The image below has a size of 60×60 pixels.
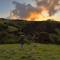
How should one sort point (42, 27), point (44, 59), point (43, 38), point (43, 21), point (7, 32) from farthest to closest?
1. point (43, 21)
2. point (42, 27)
3. point (7, 32)
4. point (43, 38)
5. point (44, 59)

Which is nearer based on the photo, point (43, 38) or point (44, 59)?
point (44, 59)

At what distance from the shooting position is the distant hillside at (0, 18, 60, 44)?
39.3 meters

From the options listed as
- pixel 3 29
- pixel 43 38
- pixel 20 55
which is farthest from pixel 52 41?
pixel 20 55

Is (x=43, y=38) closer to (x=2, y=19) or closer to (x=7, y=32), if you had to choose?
(x=7, y=32)

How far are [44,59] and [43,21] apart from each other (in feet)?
94.2

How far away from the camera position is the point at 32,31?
44.8m

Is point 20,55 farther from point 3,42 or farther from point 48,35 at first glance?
point 48,35

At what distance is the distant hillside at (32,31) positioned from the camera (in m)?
39.3

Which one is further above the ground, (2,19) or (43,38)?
(2,19)

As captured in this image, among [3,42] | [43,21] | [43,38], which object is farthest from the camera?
[43,21]

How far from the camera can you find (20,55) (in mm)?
23484

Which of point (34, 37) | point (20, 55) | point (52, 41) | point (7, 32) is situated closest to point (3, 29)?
point (7, 32)

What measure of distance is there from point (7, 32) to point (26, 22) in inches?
330

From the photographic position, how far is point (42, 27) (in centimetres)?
4688
